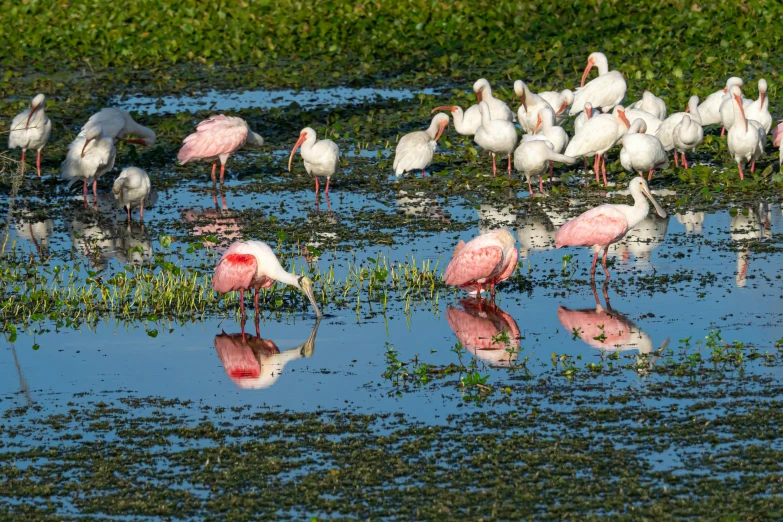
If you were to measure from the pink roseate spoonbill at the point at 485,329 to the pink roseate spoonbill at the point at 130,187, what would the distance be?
5.31 metres

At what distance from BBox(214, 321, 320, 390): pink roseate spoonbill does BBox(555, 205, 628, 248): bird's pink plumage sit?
285 centimetres

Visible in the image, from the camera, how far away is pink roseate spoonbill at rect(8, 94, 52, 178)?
18.6 m

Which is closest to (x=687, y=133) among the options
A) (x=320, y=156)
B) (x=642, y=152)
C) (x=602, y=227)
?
(x=642, y=152)

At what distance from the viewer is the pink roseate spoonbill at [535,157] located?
16297 mm

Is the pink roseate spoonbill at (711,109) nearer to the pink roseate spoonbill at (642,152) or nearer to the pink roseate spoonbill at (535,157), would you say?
the pink roseate spoonbill at (642,152)

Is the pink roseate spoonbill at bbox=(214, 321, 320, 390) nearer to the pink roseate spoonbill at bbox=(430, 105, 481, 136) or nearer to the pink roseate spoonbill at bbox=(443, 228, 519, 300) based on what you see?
the pink roseate spoonbill at bbox=(443, 228, 519, 300)

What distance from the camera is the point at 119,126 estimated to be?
18.9 meters

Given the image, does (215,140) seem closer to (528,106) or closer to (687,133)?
(528,106)

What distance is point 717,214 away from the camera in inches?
597

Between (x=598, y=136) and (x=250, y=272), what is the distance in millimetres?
6942

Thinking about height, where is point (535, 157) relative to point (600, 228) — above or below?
above

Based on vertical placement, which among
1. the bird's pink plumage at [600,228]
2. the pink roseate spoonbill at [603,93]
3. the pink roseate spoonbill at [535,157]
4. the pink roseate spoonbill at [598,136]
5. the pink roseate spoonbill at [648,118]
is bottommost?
the bird's pink plumage at [600,228]

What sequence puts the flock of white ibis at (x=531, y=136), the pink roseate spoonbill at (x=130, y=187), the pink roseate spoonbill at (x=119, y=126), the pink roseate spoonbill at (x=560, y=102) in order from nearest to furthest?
the pink roseate spoonbill at (x=130, y=187) < the flock of white ibis at (x=531, y=136) < the pink roseate spoonbill at (x=119, y=126) < the pink roseate spoonbill at (x=560, y=102)

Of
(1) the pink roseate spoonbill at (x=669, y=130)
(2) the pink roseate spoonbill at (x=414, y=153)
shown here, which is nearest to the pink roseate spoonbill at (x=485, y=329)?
(2) the pink roseate spoonbill at (x=414, y=153)
